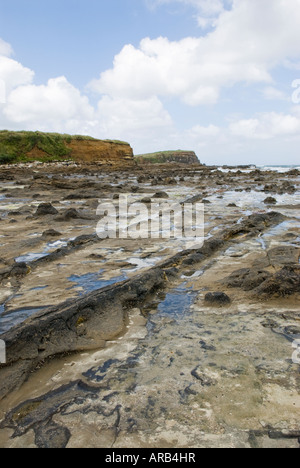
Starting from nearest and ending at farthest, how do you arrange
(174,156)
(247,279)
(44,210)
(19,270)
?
(247,279), (19,270), (44,210), (174,156)

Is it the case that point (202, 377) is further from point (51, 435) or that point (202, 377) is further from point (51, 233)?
point (51, 233)

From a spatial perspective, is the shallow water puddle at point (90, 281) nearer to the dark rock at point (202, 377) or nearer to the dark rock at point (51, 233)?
the dark rock at point (202, 377)

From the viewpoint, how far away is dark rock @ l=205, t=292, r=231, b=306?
3.48 meters

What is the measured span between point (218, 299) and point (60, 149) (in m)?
44.9

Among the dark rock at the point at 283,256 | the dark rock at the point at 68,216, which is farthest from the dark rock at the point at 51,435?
the dark rock at the point at 68,216

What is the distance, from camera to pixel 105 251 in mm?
5719

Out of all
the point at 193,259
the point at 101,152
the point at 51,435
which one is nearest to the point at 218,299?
the point at 193,259

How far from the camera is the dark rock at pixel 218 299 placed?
3482mm

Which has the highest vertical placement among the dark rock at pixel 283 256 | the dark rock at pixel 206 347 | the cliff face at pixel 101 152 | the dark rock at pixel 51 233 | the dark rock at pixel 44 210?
the cliff face at pixel 101 152

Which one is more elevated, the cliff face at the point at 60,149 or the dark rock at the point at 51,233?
the cliff face at the point at 60,149

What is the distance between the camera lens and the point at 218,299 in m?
3.50

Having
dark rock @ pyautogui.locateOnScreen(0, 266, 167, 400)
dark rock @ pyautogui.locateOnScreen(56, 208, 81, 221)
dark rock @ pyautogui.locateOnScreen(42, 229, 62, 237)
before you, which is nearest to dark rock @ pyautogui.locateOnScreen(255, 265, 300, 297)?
dark rock @ pyautogui.locateOnScreen(0, 266, 167, 400)
